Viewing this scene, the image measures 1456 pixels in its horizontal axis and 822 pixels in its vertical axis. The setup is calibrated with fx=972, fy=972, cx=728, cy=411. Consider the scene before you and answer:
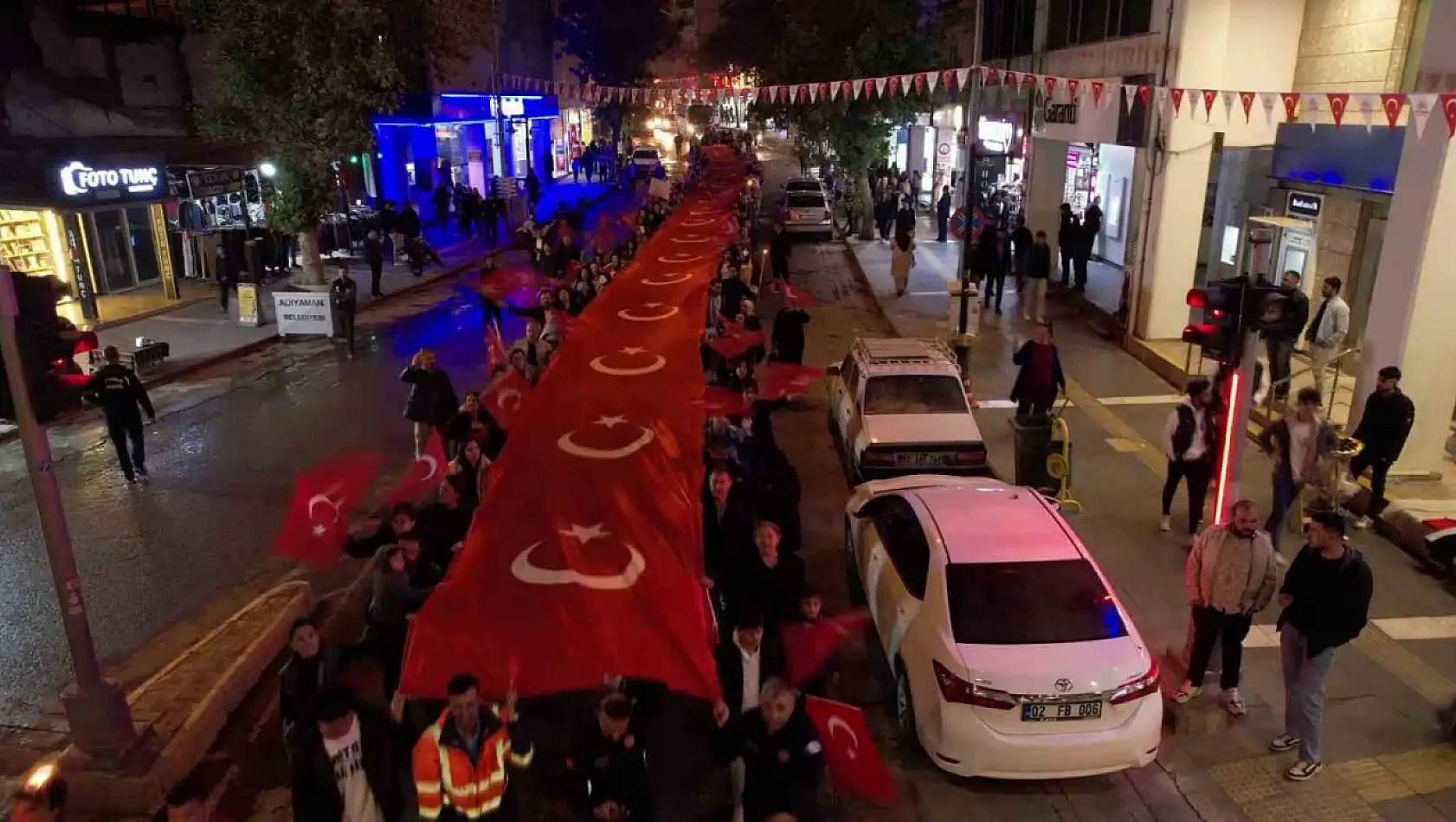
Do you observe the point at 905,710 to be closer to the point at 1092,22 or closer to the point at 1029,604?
the point at 1029,604

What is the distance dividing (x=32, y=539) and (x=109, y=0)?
17353 millimetres

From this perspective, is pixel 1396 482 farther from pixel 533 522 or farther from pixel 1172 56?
pixel 533 522

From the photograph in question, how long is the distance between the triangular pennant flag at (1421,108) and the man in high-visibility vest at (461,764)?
10.5 m

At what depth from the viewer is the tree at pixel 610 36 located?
182ft

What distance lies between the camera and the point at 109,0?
22.4 metres

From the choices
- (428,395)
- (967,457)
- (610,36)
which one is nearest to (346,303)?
(428,395)

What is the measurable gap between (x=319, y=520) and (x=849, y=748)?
5191mm

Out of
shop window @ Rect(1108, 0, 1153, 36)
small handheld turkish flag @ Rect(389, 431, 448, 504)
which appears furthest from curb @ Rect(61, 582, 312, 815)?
shop window @ Rect(1108, 0, 1153, 36)

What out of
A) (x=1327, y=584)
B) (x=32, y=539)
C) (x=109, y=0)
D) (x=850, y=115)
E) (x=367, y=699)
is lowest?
(x=32, y=539)

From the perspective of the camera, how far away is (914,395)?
37.1 feet

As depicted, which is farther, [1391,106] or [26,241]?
[26,241]

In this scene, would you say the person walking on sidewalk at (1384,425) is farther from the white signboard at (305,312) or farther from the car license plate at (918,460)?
the white signboard at (305,312)

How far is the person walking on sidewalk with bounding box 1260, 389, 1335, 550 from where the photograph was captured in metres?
9.23

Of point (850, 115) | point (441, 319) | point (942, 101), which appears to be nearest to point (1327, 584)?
point (441, 319)
